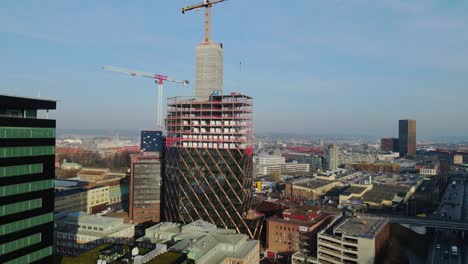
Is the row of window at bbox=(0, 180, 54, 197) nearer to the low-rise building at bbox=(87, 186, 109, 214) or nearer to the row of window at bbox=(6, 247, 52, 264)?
the row of window at bbox=(6, 247, 52, 264)

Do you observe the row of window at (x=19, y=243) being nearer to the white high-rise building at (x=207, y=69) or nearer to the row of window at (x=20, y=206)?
the row of window at (x=20, y=206)

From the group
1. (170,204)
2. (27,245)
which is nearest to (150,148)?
(170,204)

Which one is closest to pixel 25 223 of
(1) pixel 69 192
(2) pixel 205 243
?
(2) pixel 205 243

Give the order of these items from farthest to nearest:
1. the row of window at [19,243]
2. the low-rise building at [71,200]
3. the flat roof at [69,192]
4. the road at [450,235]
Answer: the flat roof at [69,192] → the low-rise building at [71,200] → the road at [450,235] → the row of window at [19,243]

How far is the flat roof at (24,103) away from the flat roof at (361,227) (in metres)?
60.3

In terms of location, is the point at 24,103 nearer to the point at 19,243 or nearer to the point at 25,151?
the point at 25,151

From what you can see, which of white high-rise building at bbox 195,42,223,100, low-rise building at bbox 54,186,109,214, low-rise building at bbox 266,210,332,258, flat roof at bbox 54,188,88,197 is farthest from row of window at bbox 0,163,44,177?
flat roof at bbox 54,188,88,197

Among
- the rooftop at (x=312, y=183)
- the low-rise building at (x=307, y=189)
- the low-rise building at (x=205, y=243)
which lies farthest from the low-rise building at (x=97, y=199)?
the rooftop at (x=312, y=183)

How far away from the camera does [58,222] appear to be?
87.0 m

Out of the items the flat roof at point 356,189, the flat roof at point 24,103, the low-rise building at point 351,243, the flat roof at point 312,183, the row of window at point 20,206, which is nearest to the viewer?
the row of window at point 20,206

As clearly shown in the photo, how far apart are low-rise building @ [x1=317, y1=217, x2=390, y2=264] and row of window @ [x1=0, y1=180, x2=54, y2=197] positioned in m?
57.1

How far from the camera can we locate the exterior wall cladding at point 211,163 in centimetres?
9288

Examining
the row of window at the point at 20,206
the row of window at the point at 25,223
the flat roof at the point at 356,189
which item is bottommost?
the flat roof at the point at 356,189

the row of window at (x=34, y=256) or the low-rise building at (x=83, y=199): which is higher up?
the row of window at (x=34, y=256)
